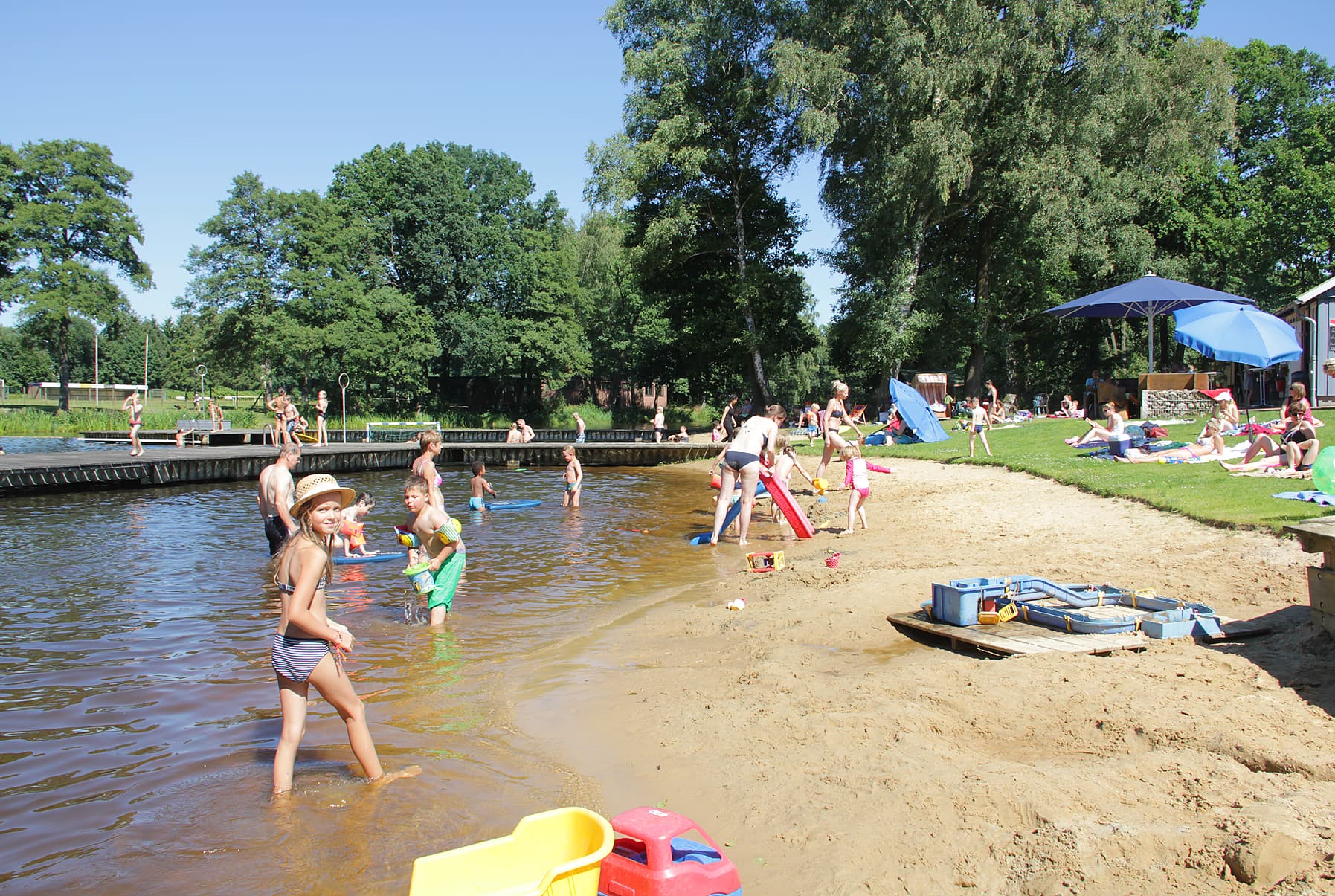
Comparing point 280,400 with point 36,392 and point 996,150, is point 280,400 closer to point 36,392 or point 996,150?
point 996,150

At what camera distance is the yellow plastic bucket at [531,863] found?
3260 millimetres

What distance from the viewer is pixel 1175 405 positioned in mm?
22562

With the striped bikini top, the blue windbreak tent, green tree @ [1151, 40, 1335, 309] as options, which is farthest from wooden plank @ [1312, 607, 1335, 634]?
green tree @ [1151, 40, 1335, 309]

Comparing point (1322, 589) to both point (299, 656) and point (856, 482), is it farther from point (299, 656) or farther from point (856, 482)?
point (856, 482)

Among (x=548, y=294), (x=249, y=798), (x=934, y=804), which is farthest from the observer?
(x=548, y=294)

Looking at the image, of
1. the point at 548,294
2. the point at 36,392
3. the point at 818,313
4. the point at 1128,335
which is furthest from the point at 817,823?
the point at 36,392

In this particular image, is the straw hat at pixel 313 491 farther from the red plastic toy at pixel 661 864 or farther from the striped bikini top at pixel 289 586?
the red plastic toy at pixel 661 864

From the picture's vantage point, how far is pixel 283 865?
4.45 m

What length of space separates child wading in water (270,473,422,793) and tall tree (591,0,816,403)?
2740 centimetres

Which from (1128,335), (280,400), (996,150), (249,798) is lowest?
(249,798)

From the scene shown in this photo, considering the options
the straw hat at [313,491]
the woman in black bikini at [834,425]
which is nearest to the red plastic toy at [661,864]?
the straw hat at [313,491]

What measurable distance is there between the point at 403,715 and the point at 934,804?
3951 millimetres

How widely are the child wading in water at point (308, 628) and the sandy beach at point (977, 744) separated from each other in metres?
1.53

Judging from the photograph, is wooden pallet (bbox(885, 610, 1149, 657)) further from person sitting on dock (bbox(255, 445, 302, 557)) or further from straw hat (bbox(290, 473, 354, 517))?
person sitting on dock (bbox(255, 445, 302, 557))
